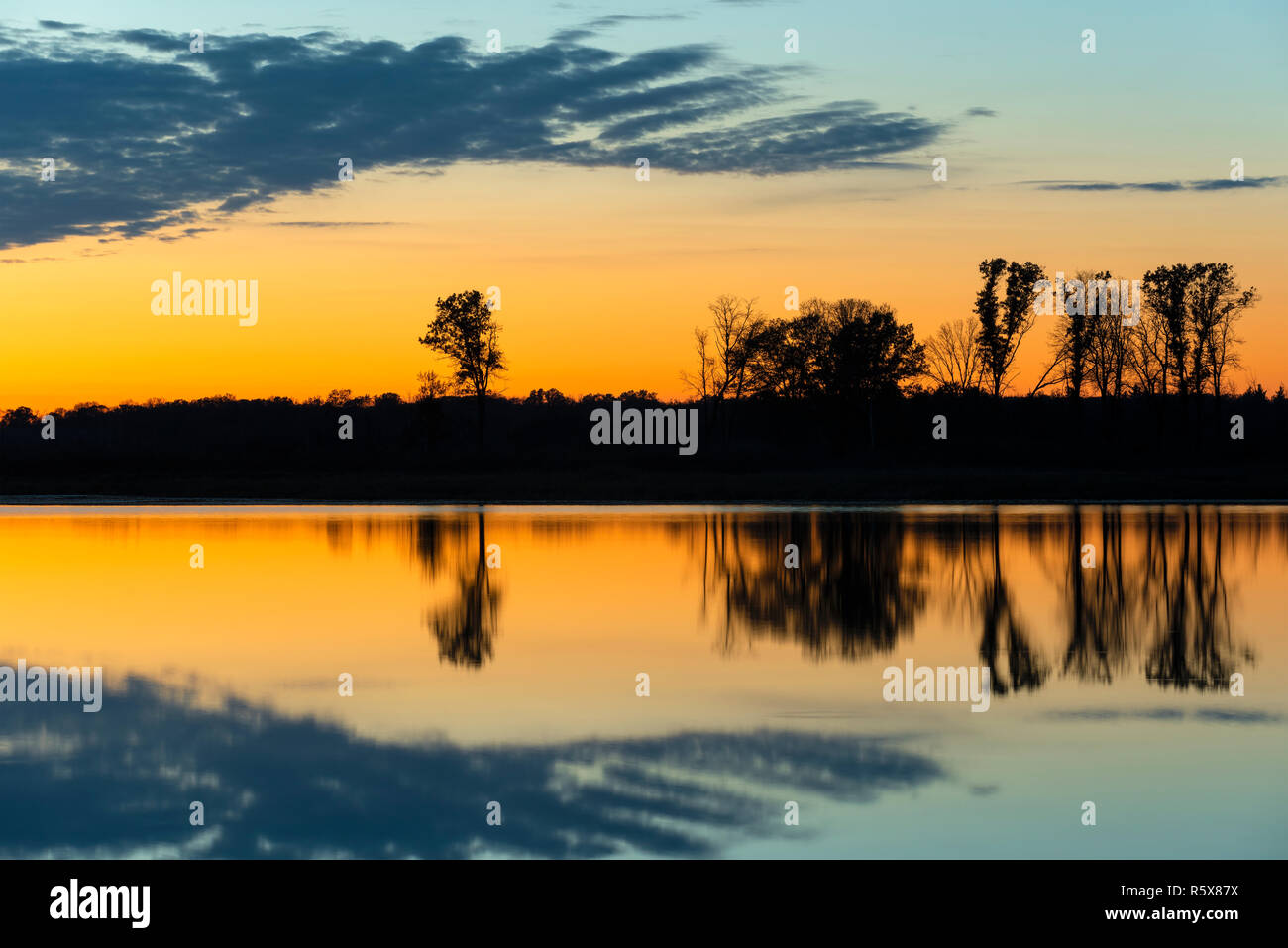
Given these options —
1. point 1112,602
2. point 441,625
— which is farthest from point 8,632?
point 1112,602

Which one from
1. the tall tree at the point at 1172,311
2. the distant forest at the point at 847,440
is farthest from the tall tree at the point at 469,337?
the tall tree at the point at 1172,311

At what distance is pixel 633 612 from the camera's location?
1934 cm

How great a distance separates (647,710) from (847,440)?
85.1 meters

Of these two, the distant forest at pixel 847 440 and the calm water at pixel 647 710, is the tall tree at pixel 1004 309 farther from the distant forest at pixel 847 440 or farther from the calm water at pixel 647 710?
the calm water at pixel 647 710

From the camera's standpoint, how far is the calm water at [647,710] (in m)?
8.49

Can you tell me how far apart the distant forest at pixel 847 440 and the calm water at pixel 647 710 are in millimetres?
35201

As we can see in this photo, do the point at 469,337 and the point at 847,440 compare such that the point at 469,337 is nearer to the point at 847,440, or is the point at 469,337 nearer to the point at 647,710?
the point at 847,440

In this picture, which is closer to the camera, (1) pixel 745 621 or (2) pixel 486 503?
(1) pixel 745 621

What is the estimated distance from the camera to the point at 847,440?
95562mm

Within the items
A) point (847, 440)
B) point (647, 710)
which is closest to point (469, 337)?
point (847, 440)

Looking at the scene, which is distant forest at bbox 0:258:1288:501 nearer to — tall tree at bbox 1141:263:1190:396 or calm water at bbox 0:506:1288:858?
tall tree at bbox 1141:263:1190:396

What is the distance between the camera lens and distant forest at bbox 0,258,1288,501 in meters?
62.4
